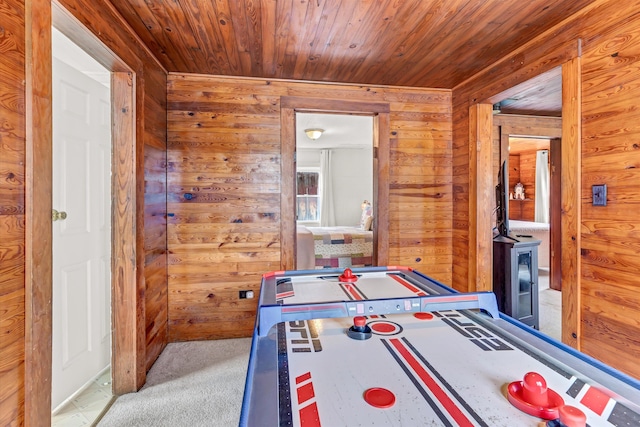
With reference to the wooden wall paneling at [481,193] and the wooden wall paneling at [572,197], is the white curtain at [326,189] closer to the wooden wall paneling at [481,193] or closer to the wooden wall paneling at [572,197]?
the wooden wall paneling at [481,193]

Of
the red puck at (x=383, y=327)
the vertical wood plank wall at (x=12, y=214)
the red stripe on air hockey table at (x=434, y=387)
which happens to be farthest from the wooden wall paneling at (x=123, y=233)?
the red stripe on air hockey table at (x=434, y=387)

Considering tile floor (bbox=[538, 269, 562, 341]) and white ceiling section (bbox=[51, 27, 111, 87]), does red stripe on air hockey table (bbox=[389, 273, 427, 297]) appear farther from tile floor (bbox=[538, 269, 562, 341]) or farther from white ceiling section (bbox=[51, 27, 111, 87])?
white ceiling section (bbox=[51, 27, 111, 87])

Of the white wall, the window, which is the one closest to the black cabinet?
the white wall

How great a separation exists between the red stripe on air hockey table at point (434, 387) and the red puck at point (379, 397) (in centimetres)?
12

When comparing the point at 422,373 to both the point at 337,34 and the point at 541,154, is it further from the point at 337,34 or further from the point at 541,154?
the point at 541,154

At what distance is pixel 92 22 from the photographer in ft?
5.25

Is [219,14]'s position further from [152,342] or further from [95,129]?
[152,342]

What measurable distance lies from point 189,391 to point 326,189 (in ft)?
18.9

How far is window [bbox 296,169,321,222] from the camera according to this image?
299 inches

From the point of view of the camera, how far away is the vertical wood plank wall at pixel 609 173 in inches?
63.6

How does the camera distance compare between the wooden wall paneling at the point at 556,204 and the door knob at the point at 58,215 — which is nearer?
the door knob at the point at 58,215

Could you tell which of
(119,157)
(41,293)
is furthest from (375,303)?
(119,157)

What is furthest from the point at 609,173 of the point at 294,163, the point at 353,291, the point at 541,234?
the point at 541,234

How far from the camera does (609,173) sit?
5.66ft
